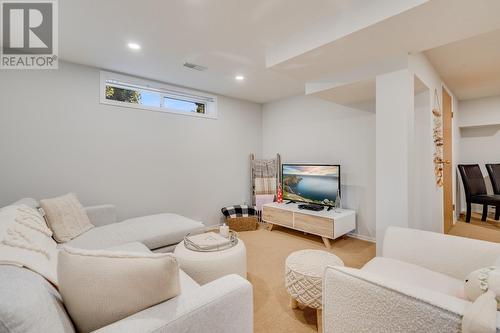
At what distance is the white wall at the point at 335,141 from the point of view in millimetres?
3529

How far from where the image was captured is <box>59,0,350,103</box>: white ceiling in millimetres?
1878

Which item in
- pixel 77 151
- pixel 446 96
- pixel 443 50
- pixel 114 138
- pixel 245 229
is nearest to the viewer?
pixel 443 50

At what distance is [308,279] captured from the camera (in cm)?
163

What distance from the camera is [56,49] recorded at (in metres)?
2.58

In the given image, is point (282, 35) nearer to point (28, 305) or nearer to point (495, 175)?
point (28, 305)

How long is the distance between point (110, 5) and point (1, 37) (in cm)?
147

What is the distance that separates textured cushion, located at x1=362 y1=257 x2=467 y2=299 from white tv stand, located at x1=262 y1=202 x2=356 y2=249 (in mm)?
1398

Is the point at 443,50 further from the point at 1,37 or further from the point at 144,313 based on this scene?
the point at 1,37

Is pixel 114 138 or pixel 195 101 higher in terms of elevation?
pixel 195 101

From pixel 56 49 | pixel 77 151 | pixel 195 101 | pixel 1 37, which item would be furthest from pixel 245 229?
pixel 1 37

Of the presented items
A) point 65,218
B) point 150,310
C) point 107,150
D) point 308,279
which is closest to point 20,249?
point 150,310

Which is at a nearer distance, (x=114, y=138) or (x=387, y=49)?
(x=387, y=49)

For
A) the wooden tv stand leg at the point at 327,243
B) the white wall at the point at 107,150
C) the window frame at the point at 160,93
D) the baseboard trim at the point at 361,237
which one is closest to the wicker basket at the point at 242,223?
the white wall at the point at 107,150

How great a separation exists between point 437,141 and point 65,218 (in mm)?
4429
